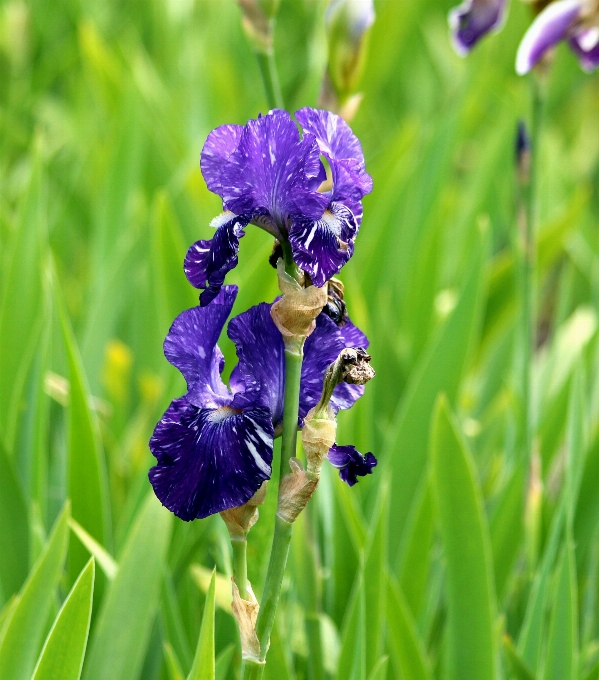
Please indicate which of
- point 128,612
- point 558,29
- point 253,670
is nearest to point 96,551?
point 128,612

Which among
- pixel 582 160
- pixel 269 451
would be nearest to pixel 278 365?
pixel 269 451

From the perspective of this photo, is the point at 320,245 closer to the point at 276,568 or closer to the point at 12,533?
the point at 276,568

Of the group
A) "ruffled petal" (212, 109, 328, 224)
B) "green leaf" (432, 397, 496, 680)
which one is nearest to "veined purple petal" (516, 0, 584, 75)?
"green leaf" (432, 397, 496, 680)

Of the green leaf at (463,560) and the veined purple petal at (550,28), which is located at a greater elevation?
the veined purple petal at (550,28)

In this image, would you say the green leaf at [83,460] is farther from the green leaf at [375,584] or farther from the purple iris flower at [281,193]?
the purple iris flower at [281,193]

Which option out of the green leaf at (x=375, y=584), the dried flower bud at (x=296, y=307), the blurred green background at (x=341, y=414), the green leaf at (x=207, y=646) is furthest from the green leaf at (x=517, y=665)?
the dried flower bud at (x=296, y=307)

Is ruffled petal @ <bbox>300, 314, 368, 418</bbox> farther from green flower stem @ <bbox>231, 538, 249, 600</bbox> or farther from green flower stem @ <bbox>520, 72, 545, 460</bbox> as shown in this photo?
green flower stem @ <bbox>520, 72, 545, 460</bbox>
